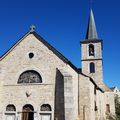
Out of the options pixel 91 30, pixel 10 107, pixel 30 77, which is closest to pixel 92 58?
pixel 91 30

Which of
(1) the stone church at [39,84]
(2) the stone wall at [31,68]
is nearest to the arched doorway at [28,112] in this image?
(1) the stone church at [39,84]

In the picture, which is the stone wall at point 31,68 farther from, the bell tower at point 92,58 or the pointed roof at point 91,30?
the pointed roof at point 91,30

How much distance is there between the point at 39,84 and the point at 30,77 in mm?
1205

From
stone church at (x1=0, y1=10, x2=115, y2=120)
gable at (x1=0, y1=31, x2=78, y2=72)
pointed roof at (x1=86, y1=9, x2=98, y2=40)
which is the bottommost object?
stone church at (x1=0, y1=10, x2=115, y2=120)

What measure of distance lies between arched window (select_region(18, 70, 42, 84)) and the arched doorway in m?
2.29

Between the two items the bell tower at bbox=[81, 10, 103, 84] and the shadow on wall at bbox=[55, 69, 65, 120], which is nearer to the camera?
the shadow on wall at bbox=[55, 69, 65, 120]

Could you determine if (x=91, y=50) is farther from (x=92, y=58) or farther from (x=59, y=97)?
(x=59, y=97)

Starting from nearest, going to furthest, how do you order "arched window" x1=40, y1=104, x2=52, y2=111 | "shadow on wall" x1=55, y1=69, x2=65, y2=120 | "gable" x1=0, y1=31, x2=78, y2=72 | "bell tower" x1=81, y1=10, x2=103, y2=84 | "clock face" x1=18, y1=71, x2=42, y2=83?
1. "shadow on wall" x1=55, y1=69, x2=65, y2=120
2. "arched window" x1=40, y1=104, x2=52, y2=111
3. "gable" x1=0, y1=31, x2=78, y2=72
4. "clock face" x1=18, y1=71, x2=42, y2=83
5. "bell tower" x1=81, y1=10, x2=103, y2=84

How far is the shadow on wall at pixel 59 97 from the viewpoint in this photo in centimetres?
2000

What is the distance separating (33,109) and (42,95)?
1.46 meters

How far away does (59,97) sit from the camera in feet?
67.5

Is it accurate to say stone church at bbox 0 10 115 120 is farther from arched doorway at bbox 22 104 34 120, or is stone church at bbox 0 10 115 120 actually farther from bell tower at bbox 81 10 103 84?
bell tower at bbox 81 10 103 84

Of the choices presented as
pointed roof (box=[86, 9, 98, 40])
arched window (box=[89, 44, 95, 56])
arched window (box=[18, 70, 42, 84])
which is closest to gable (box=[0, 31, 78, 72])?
arched window (box=[18, 70, 42, 84])

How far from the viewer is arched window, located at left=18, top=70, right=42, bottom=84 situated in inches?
863
